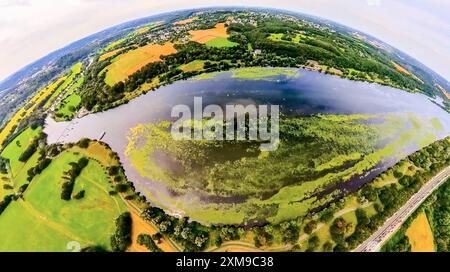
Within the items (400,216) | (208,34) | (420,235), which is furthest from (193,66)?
(420,235)

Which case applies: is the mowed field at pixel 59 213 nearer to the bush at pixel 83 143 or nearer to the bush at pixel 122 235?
the bush at pixel 122 235

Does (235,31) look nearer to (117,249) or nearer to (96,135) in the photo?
(96,135)

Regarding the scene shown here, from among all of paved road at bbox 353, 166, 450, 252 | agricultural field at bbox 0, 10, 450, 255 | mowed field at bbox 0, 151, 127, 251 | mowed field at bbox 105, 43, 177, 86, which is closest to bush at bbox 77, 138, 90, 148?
agricultural field at bbox 0, 10, 450, 255

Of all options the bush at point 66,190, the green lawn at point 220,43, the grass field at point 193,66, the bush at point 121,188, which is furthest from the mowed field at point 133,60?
the bush at point 121,188

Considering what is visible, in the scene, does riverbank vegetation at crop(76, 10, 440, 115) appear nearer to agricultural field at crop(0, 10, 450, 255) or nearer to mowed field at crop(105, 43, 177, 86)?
mowed field at crop(105, 43, 177, 86)

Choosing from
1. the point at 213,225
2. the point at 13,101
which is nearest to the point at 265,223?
the point at 213,225

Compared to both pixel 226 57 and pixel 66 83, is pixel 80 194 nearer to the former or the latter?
pixel 66 83
